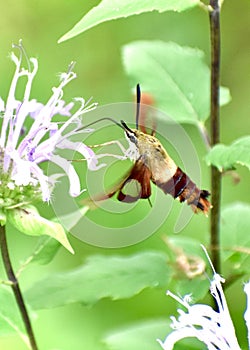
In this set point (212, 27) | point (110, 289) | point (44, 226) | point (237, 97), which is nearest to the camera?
point (44, 226)

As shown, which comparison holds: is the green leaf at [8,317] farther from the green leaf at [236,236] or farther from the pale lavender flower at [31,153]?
the green leaf at [236,236]

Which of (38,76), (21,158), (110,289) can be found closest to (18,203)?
(21,158)

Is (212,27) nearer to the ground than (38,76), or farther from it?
farther from it

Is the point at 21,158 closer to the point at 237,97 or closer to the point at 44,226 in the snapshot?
the point at 44,226

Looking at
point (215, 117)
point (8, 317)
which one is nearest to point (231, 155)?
→ point (215, 117)

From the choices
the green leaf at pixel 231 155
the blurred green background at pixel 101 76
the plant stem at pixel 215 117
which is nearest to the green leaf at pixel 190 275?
the plant stem at pixel 215 117
